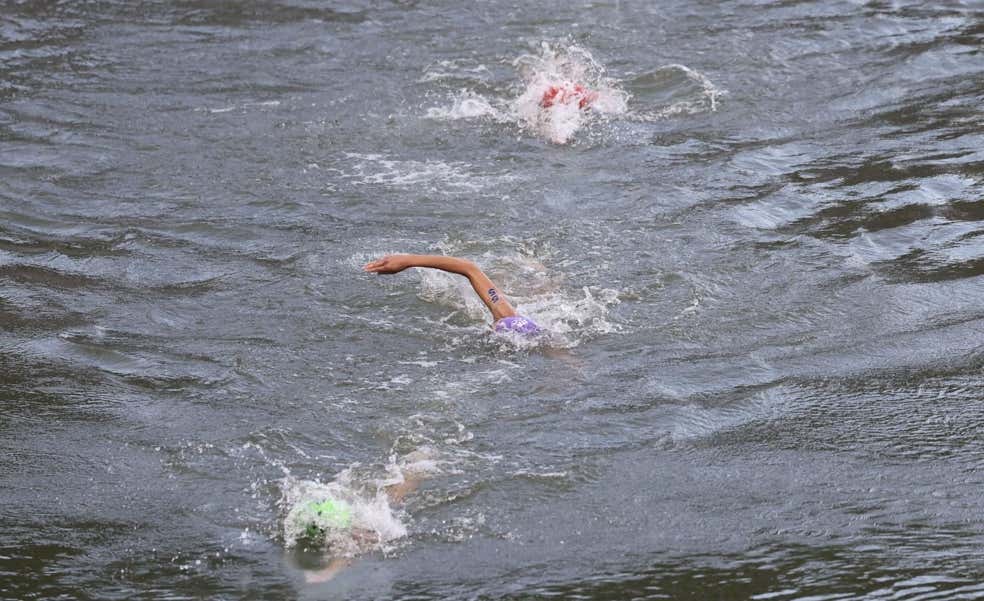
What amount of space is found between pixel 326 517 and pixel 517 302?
3095 mm

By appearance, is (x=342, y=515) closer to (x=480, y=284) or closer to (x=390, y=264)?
(x=390, y=264)

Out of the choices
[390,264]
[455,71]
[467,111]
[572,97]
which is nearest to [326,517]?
[390,264]

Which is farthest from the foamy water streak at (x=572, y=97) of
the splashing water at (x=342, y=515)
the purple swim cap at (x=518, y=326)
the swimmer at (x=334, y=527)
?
the swimmer at (x=334, y=527)

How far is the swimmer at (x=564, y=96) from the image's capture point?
41.9 ft

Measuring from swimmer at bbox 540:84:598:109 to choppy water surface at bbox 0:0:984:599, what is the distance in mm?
121

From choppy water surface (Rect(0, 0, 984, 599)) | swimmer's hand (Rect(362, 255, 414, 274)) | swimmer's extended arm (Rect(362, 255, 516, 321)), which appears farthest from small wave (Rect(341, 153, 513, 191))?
swimmer's hand (Rect(362, 255, 414, 274))

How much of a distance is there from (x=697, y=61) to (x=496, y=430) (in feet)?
25.0

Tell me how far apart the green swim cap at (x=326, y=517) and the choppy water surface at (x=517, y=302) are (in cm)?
12

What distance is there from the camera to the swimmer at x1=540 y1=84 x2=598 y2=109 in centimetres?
1277

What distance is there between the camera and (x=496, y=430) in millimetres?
7688

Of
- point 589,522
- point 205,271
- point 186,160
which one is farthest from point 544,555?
point 186,160

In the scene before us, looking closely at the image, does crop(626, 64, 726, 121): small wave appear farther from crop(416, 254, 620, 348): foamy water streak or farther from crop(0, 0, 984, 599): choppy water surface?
crop(416, 254, 620, 348): foamy water streak

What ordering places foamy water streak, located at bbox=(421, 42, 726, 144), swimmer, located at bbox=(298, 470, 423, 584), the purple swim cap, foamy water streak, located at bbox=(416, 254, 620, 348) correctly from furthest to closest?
foamy water streak, located at bbox=(421, 42, 726, 144)
foamy water streak, located at bbox=(416, 254, 620, 348)
the purple swim cap
swimmer, located at bbox=(298, 470, 423, 584)

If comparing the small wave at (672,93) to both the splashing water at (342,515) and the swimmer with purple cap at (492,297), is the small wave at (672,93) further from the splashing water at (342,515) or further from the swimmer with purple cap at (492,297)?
the splashing water at (342,515)
